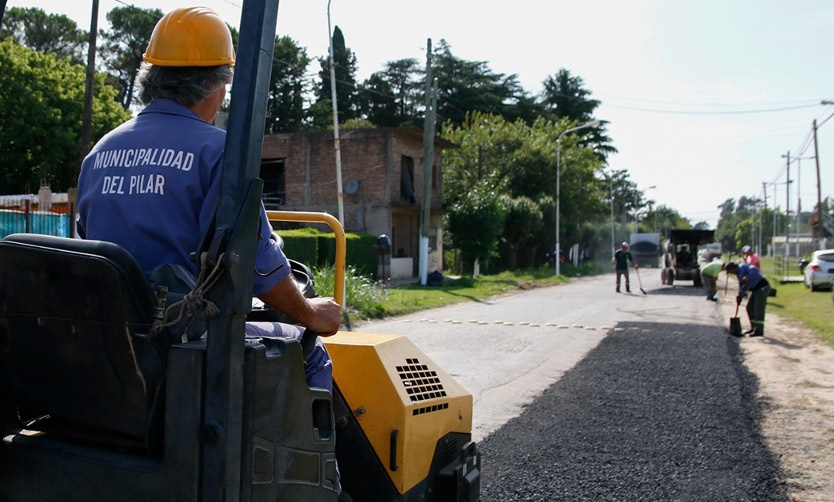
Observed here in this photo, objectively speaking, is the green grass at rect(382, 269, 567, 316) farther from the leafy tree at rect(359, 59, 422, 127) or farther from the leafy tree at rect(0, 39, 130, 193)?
the leafy tree at rect(359, 59, 422, 127)

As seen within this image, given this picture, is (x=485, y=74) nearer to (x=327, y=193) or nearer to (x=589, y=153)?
(x=589, y=153)

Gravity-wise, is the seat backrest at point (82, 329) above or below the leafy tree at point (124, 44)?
below

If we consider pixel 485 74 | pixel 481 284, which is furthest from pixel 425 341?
pixel 485 74

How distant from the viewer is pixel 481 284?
30.3 metres

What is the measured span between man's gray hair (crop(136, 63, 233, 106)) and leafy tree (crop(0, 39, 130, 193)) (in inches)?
1355

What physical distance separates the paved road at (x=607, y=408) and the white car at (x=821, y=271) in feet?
48.5

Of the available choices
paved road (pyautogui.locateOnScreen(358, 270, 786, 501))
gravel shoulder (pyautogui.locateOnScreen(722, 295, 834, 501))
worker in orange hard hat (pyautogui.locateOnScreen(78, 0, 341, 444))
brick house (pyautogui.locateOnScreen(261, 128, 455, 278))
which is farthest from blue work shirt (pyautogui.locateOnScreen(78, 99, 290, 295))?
brick house (pyautogui.locateOnScreen(261, 128, 455, 278))

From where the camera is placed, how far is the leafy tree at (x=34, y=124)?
112 ft

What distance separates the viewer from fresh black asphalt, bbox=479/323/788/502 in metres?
4.94

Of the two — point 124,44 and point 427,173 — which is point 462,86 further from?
point 427,173

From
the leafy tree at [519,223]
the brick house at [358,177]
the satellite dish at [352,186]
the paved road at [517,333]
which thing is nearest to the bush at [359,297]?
the paved road at [517,333]

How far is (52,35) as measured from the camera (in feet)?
169

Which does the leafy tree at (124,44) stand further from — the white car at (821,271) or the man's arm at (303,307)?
the man's arm at (303,307)

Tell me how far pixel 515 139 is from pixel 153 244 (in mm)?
51174
